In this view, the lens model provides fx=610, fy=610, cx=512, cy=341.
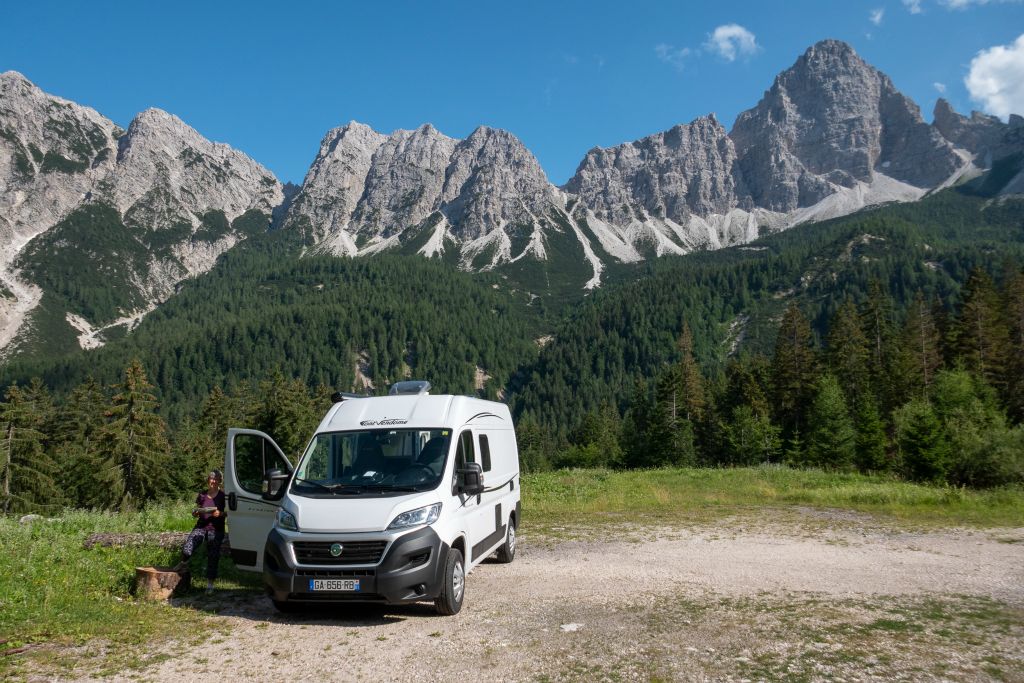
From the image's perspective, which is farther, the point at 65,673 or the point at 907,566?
the point at 907,566

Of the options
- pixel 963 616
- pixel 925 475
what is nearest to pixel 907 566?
pixel 963 616

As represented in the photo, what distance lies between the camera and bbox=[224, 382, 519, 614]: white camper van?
8195mm

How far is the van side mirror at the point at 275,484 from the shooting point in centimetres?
966

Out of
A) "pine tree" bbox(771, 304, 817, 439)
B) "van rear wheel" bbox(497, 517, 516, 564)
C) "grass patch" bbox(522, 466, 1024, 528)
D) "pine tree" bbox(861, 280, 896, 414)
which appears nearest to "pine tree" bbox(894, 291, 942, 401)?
"pine tree" bbox(861, 280, 896, 414)

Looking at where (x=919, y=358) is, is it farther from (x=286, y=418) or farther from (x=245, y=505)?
(x=245, y=505)

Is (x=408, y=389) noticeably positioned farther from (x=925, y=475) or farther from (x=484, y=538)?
(x=925, y=475)

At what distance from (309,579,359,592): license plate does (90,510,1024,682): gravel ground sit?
0.60m

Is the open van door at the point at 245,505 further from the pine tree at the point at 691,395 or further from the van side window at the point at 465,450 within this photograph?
the pine tree at the point at 691,395

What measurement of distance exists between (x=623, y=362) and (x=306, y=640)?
591 ft

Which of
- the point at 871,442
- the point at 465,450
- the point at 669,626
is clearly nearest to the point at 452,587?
the point at 465,450

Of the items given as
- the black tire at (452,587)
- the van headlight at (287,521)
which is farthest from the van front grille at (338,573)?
the black tire at (452,587)

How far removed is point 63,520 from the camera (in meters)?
15.1

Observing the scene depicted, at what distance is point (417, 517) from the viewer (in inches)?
335

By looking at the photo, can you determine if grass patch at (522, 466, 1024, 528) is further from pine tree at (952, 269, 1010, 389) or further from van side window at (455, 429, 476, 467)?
pine tree at (952, 269, 1010, 389)
